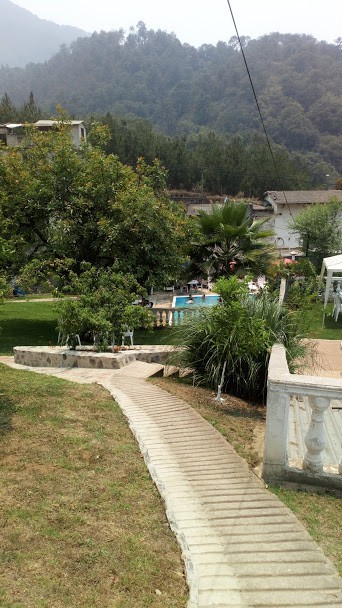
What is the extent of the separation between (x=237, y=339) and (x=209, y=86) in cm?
15526

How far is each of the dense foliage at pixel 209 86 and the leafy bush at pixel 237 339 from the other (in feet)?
322

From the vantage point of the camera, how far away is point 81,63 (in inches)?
7264

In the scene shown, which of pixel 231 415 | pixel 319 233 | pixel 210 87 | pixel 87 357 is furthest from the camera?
pixel 210 87

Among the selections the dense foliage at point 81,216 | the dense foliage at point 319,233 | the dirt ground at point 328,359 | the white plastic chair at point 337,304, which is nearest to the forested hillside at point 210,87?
the dense foliage at point 319,233

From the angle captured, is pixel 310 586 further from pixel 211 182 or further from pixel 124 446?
pixel 211 182

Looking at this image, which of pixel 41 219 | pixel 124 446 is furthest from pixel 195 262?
pixel 124 446

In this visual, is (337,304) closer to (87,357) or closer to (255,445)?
(87,357)

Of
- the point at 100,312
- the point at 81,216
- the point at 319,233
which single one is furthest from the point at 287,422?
the point at 319,233

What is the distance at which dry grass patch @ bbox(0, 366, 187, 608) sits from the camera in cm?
271

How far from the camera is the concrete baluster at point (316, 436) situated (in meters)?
3.78

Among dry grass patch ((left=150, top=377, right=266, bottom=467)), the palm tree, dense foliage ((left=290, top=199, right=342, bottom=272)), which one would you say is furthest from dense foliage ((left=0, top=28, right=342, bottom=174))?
dry grass patch ((left=150, top=377, right=266, bottom=467))

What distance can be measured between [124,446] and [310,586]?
7.39ft

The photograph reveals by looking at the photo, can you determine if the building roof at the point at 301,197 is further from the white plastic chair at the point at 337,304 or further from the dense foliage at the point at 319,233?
the white plastic chair at the point at 337,304

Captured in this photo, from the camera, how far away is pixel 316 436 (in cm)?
383
